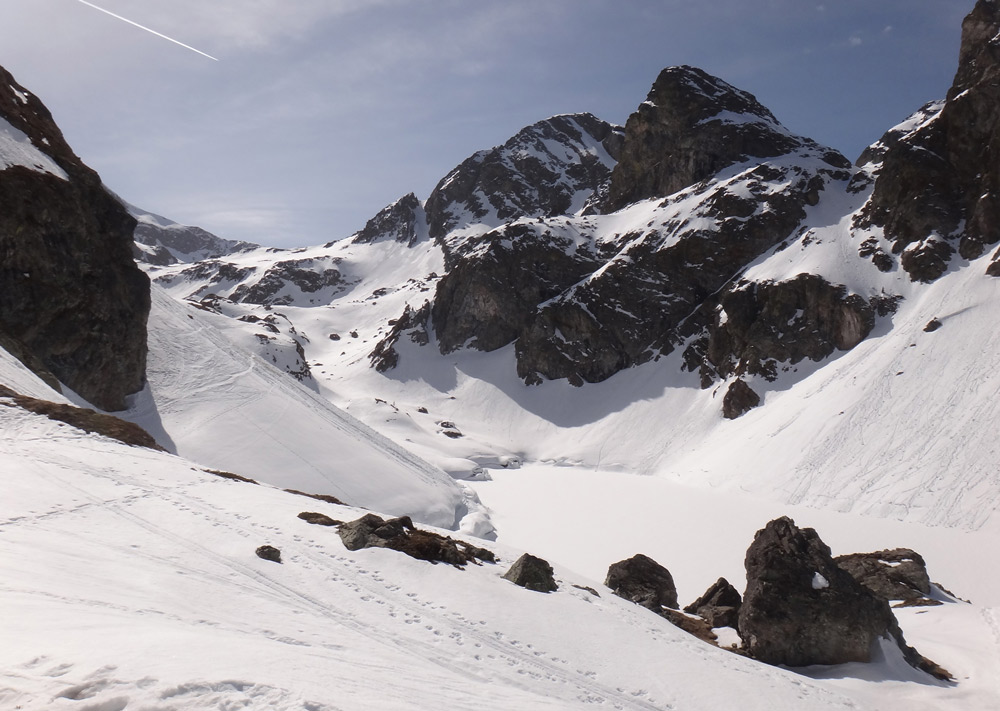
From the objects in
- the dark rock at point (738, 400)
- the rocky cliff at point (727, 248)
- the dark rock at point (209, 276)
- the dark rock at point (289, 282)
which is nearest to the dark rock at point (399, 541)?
the dark rock at point (738, 400)

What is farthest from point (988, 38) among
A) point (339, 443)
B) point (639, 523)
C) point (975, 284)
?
point (339, 443)

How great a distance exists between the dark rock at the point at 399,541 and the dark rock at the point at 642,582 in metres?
6.00

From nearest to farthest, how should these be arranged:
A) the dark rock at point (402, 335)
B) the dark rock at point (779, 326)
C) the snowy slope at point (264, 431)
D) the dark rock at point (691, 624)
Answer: the dark rock at point (691, 624) → the snowy slope at point (264, 431) → the dark rock at point (779, 326) → the dark rock at point (402, 335)

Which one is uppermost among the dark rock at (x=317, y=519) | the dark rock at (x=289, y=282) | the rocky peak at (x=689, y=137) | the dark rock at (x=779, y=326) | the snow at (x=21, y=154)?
the rocky peak at (x=689, y=137)

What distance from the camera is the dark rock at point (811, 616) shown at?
14742 millimetres

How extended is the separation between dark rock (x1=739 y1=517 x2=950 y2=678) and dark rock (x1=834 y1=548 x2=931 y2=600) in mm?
4683

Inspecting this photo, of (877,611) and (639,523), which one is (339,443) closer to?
(639,523)

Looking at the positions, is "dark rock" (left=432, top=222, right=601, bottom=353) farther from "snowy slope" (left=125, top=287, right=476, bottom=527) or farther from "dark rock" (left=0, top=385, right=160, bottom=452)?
"dark rock" (left=0, top=385, right=160, bottom=452)

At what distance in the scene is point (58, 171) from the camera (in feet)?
96.7

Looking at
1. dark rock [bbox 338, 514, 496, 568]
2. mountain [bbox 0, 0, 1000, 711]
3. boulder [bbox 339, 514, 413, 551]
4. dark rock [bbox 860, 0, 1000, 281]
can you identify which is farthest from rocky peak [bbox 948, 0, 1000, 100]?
boulder [bbox 339, 514, 413, 551]

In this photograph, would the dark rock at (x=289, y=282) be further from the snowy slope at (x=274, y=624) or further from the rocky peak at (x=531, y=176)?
the snowy slope at (x=274, y=624)

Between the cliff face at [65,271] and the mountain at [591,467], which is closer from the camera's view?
the mountain at [591,467]

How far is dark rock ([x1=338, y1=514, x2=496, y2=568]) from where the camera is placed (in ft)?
43.4

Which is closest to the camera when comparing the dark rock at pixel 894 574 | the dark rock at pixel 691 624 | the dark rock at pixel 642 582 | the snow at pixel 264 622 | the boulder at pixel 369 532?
the snow at pixel 264 622
